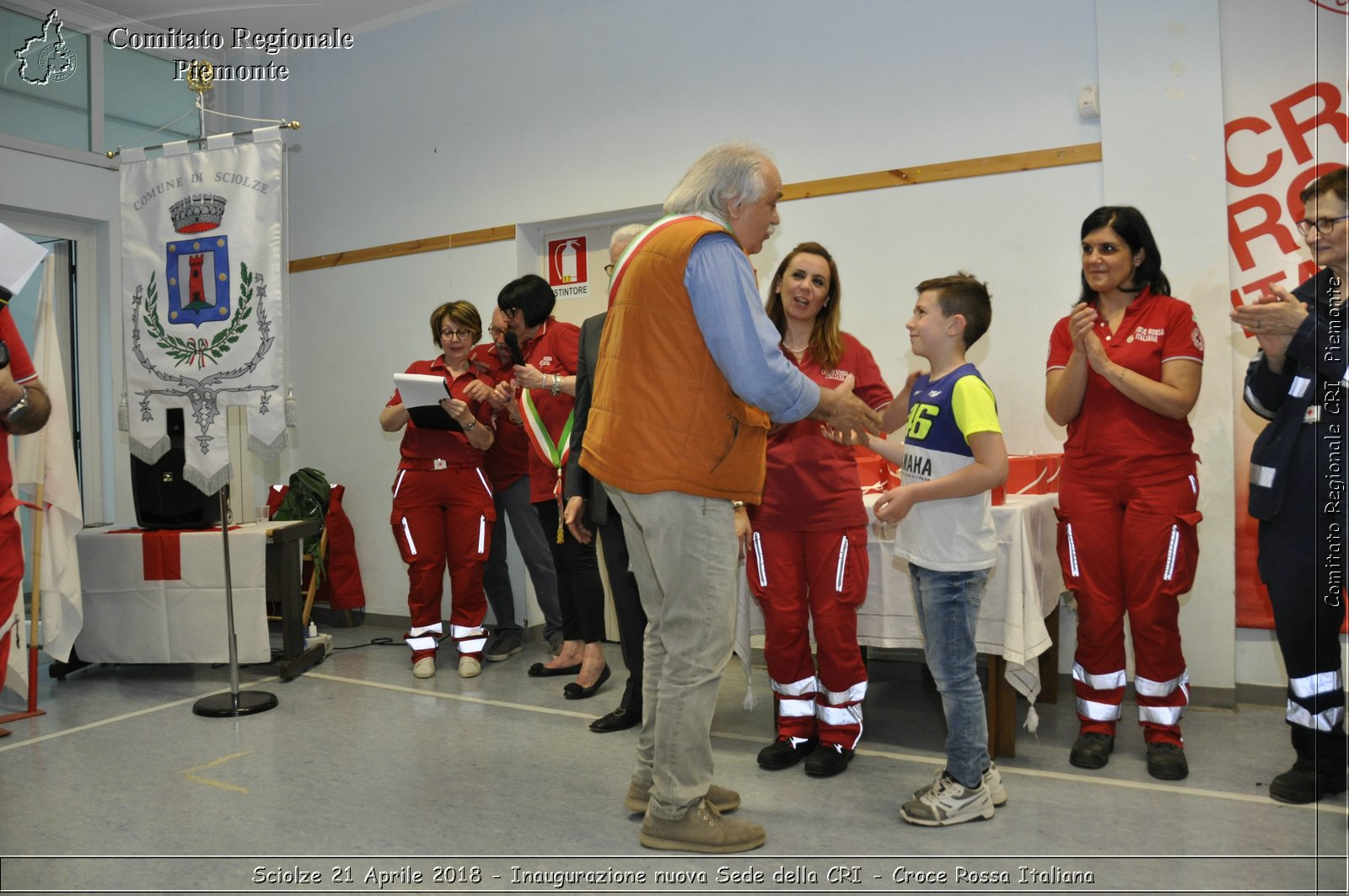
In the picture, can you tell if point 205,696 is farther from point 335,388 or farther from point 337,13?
point 337,13

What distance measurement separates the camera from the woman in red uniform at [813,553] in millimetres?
2848

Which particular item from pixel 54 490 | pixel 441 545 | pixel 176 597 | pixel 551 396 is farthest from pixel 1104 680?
pixel 54 490

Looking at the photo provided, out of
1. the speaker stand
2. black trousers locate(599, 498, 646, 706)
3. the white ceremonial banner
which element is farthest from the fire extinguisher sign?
black trousers locate(599, 498, 646, 706)

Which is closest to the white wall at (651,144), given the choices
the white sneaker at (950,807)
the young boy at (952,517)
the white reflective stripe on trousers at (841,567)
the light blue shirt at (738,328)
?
the white reflective stripe on trousers at (841,567)

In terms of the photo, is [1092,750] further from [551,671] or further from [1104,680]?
[551,671]

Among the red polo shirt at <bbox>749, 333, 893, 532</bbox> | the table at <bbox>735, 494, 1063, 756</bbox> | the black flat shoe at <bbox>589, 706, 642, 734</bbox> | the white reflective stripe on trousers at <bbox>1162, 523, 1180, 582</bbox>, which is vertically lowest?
the black flat shoe at <bbox>589, 706, 642, 734</bbox>

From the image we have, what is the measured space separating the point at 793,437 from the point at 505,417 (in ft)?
6.83

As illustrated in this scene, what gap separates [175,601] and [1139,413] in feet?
12.8

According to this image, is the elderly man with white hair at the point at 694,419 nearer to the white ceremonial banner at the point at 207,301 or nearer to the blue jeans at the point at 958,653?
the blue jeans at the point at 958,653

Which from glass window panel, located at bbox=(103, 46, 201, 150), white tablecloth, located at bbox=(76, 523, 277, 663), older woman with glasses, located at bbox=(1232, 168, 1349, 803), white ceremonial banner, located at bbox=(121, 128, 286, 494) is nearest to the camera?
older woman with glasses, located at bbox=(1232, 168, 1349, 803)

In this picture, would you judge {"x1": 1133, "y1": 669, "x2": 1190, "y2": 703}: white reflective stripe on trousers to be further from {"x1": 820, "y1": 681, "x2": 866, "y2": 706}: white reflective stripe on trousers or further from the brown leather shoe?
the brown leather shoe

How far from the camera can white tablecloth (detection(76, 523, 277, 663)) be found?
4.14 m

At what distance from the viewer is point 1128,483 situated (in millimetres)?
2811

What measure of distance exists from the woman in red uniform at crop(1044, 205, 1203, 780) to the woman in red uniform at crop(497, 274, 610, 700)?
1.82 metres
